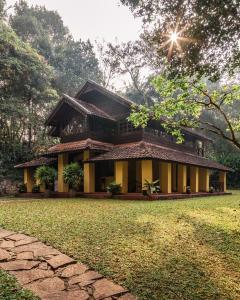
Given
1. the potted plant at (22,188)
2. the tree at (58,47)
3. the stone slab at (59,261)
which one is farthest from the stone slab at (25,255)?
the tree at (58,47)

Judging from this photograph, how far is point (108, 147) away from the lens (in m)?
18.9

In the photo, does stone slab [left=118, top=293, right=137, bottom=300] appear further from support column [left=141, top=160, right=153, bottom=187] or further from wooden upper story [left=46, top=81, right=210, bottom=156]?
wooden upper story [left=46, top=81, right=210, bottom=156]

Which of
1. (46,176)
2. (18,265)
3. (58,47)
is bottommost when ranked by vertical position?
(18,265)

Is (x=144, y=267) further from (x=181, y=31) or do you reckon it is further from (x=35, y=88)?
(x=35, y=88)

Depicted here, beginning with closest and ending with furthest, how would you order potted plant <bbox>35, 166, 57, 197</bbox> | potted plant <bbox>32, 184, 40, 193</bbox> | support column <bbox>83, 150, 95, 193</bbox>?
support column <bbox>83, 150, 95, 193</bbox>
potted plant <bbox>35, 166, 57, 197</bbox>
potted plant <bbox>32, 184, 40, 193</bbox>

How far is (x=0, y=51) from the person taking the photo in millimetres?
23906

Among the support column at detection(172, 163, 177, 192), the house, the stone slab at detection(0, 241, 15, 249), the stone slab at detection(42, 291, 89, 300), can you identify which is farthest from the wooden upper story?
the stone slab at detection(42, 291, 89, 300)

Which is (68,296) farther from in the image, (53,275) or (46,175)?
(46,175)

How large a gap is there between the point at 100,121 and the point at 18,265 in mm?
15745

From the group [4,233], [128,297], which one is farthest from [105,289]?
[4,233]

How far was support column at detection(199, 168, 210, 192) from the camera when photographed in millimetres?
23281

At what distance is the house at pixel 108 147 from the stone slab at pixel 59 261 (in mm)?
10672

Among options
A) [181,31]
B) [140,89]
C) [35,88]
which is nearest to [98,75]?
[140,89]

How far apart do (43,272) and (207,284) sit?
246 cm
